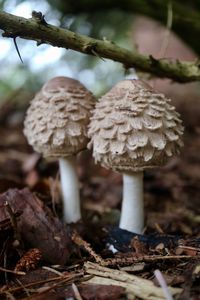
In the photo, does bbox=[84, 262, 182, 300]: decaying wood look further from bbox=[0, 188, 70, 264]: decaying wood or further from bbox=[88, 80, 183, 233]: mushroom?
bbox=[88, 80, 183, 233]: mushroom

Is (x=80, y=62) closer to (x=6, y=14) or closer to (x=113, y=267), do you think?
(x=6, y=14)

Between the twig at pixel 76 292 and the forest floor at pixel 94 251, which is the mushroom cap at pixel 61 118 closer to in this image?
the forest floor at pixel 94 251

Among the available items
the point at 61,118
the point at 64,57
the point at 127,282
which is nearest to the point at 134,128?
the point at 61,118

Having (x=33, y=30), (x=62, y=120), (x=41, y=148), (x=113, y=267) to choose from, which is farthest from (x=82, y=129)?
(x=113, y=267)

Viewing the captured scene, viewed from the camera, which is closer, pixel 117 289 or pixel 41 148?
pixel 117 289

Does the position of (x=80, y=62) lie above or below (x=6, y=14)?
above

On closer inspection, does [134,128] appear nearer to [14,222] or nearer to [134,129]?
[134,129]
